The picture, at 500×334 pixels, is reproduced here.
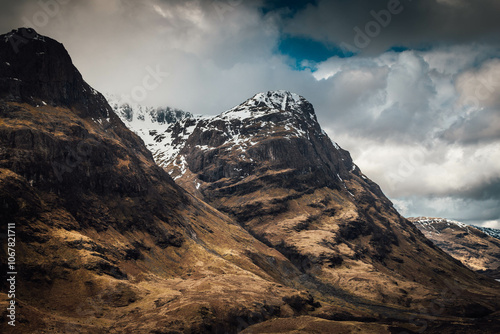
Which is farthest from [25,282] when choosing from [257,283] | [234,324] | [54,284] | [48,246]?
[257,283]

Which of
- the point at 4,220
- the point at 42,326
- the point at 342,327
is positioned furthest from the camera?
the point at 342,327

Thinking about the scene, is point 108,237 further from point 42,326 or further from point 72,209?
point 42,326

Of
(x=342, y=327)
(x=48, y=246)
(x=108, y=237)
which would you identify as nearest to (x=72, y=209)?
(x=108, y=237)

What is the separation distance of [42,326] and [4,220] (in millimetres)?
59484

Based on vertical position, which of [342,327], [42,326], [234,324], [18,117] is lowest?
[42,326]

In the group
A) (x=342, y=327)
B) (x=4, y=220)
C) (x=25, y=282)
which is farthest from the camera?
(x=342, y=327)

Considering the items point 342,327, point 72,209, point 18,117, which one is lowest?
point 342,327

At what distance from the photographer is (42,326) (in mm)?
103250

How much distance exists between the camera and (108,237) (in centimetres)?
19138

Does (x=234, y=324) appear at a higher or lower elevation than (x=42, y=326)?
higher

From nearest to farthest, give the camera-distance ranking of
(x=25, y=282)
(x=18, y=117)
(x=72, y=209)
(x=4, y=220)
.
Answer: (x=25, y=282), (x=4, y=220), (x=72, y=209), (x=18, y=117)

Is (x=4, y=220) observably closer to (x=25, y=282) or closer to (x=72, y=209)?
(x=25, y=282)

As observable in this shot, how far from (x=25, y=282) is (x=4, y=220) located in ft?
97.0

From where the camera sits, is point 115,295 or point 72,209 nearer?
point 115,295
